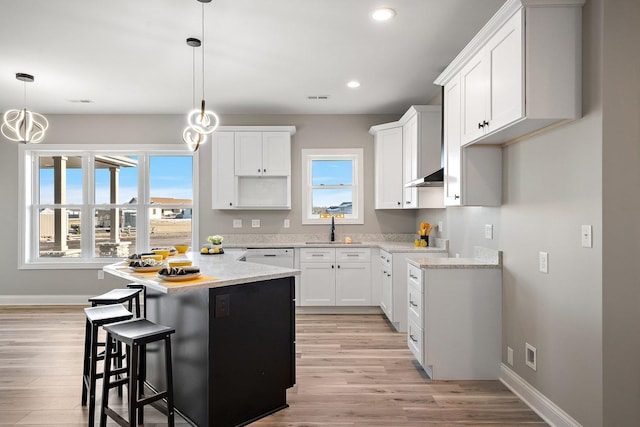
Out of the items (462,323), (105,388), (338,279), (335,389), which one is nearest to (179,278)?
(105,388)

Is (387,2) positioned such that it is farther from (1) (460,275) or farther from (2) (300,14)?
(1) (460,275)

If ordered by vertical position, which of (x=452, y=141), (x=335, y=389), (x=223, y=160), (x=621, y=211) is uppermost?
(x=223, y=160)

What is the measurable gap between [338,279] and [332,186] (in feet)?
4.71

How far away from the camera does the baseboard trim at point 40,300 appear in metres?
5.43

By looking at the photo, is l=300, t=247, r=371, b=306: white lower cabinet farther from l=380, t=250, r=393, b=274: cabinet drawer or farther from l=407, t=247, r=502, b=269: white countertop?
l=407, t=247, r=502, b=269: white countertop

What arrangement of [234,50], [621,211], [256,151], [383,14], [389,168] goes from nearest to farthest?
1. [621,211]
2. [383,14]
3. [234,50]
4. [389,168]
5. [256,151]

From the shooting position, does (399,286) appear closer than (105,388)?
No

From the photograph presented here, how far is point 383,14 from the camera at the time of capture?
280 cm

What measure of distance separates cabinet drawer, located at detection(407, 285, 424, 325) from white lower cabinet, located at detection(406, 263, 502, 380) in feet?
0.21

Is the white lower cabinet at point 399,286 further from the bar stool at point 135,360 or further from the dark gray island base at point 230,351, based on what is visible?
the bar stool at point 135,360

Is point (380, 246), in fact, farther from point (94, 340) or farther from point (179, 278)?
point (94, 340)

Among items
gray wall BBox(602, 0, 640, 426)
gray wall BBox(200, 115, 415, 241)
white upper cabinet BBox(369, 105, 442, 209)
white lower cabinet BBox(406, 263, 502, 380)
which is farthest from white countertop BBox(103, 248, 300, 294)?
gray wall BBox(200, 115, 415, 241)

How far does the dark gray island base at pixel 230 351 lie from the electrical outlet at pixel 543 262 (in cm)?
162

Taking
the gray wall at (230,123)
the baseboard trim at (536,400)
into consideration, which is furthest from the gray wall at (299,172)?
the baseboard trim at (536,400)
